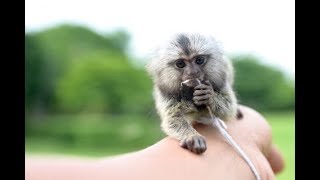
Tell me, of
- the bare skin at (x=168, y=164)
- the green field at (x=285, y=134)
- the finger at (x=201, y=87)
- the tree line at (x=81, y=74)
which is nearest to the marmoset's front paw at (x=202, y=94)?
the finger at (x=201, y=87)

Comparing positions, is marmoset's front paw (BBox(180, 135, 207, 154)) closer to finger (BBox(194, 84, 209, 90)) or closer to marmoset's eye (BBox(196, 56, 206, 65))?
finger (BBox(194, 84, 209, 90))

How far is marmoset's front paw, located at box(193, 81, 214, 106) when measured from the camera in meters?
2.40

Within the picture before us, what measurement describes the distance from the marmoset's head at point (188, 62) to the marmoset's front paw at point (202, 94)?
0.06 m

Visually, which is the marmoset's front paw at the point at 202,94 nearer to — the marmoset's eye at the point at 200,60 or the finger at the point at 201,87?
the finger at the point at 201,87

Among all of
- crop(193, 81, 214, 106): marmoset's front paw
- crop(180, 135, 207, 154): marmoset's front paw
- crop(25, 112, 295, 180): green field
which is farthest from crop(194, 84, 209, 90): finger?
crop(25, 112, 295, 180): green field

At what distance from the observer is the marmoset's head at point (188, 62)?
2.53 meters

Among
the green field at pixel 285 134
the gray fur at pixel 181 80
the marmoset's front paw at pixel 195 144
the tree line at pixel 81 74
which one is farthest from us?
the tree line at pixel 81 74

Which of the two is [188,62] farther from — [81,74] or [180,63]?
[81,74]

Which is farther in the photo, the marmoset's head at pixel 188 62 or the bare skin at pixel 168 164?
the marmoset's head at pixel 188 62

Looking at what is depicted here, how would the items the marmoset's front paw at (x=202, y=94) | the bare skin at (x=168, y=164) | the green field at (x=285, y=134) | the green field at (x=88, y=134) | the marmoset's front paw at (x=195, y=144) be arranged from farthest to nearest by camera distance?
the green field at (x=88, y=134) < the green field at (x=285, y=134) < the marmoset's front paw at (x=202, y=94) < the marmoset's front paw at (x=195, y=144) < the bare skin at (x=168, y=164)

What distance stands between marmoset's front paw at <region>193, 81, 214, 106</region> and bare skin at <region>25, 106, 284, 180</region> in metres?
0.12

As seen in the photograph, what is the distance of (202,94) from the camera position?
2412mm

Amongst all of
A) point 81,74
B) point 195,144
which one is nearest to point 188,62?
point 195,144

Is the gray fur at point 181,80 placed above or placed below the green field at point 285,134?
above
